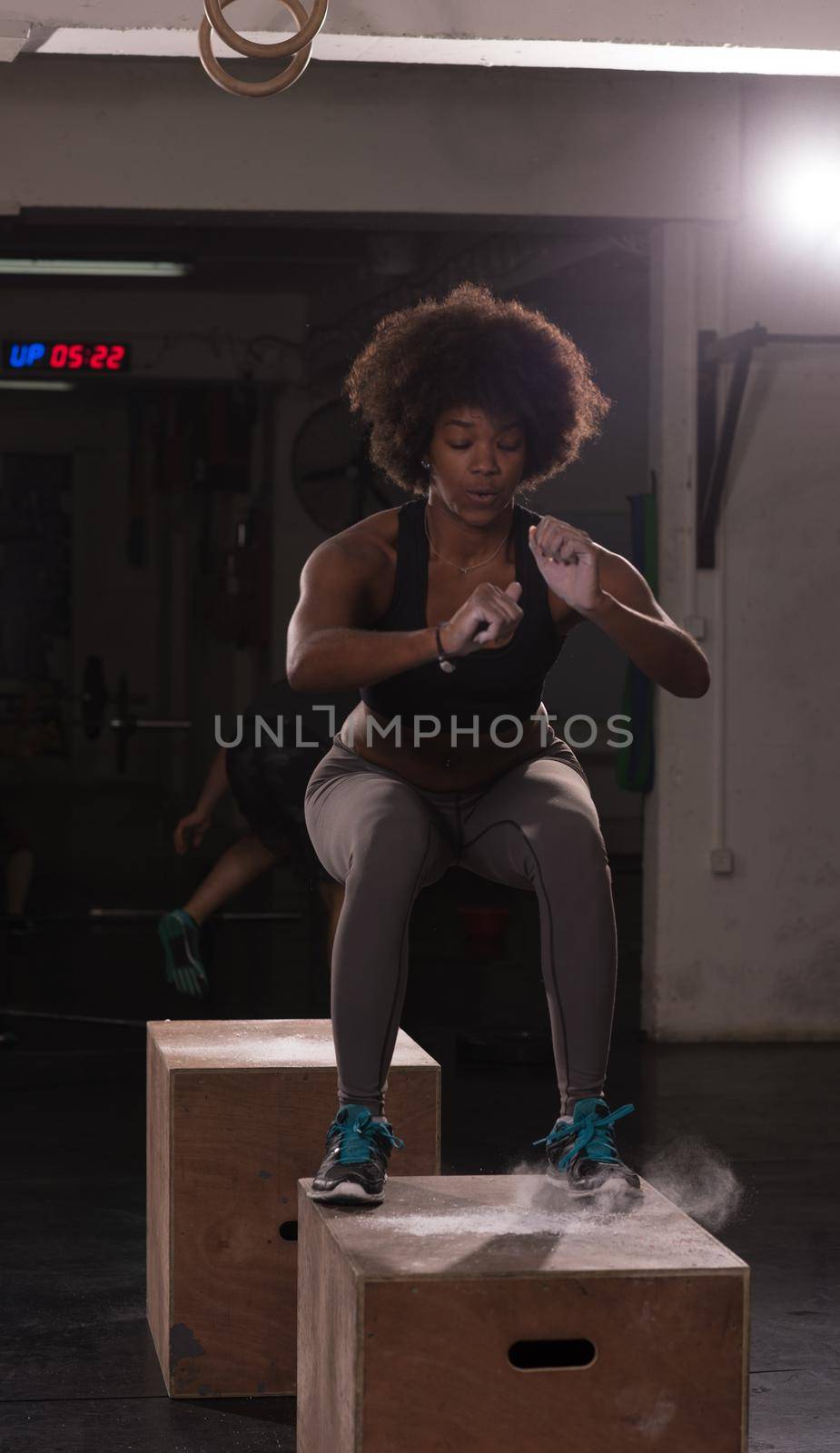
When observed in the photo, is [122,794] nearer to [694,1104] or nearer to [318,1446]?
[694,1104]

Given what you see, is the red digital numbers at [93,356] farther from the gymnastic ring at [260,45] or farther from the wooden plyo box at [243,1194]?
the wooden plyo box at [243,1194]

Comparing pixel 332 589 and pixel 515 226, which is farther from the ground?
pixel 515 226

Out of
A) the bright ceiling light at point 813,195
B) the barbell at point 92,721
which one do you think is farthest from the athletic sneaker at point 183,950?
the bright ceiling light at point 813,195

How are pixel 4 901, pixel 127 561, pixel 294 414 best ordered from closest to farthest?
pixel 4 901
pixel 294 414
pixel 127 561

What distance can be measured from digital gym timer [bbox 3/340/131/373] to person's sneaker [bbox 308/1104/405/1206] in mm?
5409

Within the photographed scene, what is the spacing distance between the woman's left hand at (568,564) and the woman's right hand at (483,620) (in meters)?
0.10

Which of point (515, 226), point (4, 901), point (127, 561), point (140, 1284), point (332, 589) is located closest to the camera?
point (332, 589)

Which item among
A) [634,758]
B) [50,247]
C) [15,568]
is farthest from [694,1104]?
[15,568]

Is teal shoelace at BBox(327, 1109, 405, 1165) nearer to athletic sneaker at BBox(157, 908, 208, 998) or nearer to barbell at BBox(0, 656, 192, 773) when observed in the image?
athletic sneaker at BBox(157, 908, 208, 998)

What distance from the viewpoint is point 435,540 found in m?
2.54

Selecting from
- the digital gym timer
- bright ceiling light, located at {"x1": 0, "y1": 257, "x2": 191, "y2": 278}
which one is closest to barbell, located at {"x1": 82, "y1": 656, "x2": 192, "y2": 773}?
the digital gym timer

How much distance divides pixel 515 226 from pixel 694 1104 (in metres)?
2.57

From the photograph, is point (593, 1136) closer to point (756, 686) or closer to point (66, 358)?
point (756, 686)

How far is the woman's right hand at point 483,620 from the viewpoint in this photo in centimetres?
215
